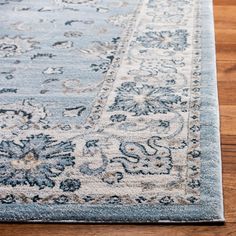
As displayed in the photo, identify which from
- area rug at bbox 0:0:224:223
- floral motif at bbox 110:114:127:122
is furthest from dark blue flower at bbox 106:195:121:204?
floral motif at bbox 110:114:127:122

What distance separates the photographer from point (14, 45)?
1777 mm

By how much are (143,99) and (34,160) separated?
0.43 m

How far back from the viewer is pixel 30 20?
2012 mm

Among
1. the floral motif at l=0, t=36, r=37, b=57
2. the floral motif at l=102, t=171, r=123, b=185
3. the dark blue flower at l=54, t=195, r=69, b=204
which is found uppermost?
the floral motif at l=102, t=171, r=123, b=185

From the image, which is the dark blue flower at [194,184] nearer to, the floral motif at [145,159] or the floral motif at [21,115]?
the floral motif at [145,159]

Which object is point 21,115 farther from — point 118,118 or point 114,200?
point 114,200

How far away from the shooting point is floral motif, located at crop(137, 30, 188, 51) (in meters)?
1.73

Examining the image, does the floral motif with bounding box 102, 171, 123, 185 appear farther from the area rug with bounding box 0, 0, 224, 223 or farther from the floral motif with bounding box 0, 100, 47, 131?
the floral motif with bounding box 0, 100, 47, 131

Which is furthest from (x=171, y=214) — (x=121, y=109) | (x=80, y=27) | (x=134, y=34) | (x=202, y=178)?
(x=80, y=27)

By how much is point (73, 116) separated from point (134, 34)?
68cm

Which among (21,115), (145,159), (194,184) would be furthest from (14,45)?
(194,184)

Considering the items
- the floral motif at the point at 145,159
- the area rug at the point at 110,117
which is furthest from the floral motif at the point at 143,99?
the floral motif at the point at 145,159

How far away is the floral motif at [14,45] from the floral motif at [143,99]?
1.68 feet

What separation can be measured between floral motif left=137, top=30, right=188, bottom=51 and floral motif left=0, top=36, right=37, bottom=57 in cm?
46
